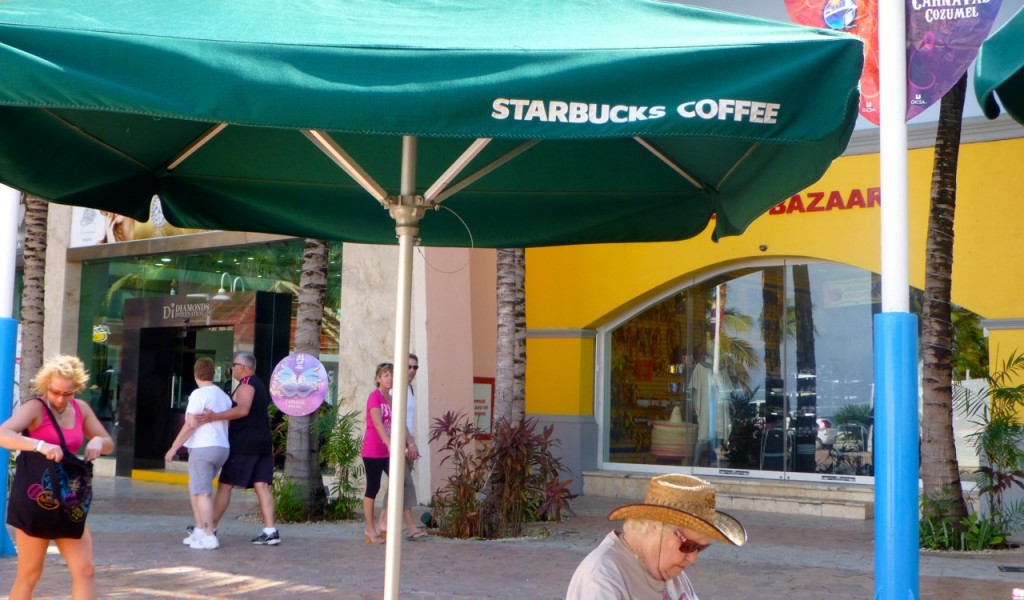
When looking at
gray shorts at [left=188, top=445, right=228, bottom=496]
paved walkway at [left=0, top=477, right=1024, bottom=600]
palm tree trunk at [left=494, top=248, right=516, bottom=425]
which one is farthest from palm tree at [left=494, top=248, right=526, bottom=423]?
gray shorts at [left=188, top=445, right=228, bottom=496]

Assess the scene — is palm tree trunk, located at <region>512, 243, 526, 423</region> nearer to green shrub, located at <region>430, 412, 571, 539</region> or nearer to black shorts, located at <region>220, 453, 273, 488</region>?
green shrub, located at <region>430, 412, 571, 539</region>

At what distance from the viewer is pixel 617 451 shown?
1738 cm

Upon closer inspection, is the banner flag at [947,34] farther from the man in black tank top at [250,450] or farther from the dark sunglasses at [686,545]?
the dark sunglasses at [686,545]

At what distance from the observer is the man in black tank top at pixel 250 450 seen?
10.5 meters

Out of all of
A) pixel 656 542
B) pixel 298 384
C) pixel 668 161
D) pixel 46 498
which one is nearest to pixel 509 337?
pixel 298 384

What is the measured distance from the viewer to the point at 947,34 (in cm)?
975

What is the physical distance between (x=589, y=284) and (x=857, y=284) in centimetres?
409

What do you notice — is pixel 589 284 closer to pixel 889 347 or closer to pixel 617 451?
pixel 617 451

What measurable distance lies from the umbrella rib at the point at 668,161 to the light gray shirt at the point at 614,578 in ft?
7.57

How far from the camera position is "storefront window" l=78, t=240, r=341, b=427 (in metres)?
17.1

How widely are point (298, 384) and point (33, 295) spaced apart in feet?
11.6

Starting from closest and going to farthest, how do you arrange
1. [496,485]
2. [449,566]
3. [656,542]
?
[656,542], [449,566], [496,485]

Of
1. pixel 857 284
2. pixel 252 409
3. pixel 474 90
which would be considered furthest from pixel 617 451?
pixel 474 90

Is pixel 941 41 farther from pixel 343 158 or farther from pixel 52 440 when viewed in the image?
pixel 52 440
